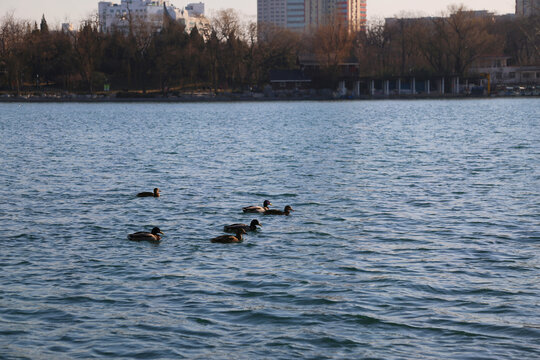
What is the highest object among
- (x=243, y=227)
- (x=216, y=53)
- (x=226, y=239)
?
(x=216, y=53)

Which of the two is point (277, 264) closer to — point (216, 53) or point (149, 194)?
point (149, 194)

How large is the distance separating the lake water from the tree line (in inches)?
4153

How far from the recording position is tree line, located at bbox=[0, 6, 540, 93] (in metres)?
135

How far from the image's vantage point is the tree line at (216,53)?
135m

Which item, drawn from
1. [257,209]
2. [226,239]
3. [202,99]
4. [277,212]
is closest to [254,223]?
[226,239]

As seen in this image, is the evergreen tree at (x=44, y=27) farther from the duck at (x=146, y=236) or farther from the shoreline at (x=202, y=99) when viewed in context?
the duck at (x=146, y=236)

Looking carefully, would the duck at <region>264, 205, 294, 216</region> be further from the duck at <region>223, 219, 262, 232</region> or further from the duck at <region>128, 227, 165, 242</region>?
the duck at <region>128, 227, 165, 242</region>

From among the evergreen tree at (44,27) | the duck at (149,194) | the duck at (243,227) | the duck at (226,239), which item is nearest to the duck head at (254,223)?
the duck at (243,227)

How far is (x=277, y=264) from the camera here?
50.6 ft

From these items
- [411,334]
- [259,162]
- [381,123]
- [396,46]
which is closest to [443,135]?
[381,123]

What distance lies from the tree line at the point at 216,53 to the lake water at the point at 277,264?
105m

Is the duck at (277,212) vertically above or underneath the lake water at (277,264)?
above

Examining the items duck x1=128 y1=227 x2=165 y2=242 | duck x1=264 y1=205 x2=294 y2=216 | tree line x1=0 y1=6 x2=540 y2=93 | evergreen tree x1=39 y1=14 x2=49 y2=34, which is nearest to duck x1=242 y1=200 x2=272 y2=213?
duck x1=264 y1=205 x2=294 y2=216

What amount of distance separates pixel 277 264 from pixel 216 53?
12669 cm
